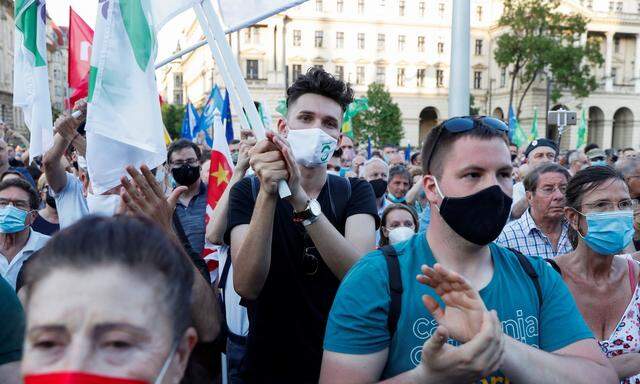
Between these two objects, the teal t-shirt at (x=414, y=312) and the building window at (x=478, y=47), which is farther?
the building window at (x=478, y=47)

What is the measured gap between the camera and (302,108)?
281 centimetres

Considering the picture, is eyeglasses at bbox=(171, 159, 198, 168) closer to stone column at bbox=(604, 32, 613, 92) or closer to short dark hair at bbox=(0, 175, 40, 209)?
short dark hair at bbox=(0, 175, 40, 209)

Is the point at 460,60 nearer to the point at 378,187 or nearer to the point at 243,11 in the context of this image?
the point at 378,187

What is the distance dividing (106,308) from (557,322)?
1398mm

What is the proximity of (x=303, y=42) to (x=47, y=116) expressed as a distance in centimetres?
5861

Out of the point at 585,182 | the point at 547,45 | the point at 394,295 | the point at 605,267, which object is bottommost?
the point at 605,267

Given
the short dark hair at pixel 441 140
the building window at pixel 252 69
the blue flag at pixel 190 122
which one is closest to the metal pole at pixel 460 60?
the short dark hair at pixel 441 140

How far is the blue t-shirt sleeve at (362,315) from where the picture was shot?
5.96 feet

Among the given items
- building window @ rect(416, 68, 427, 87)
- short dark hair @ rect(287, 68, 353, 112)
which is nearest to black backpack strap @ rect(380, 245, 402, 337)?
short dark hair @ rect(287, 68, 353, 112)

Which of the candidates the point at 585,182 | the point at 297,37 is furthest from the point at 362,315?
the point at 297,37

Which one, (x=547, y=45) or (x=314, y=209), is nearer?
(x=314, y=209)

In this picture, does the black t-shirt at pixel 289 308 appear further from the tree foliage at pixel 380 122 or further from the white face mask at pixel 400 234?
the tree foliage at pixel 380 122

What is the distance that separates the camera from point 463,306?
65.4 inches

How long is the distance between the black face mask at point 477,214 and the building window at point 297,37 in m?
60.1
